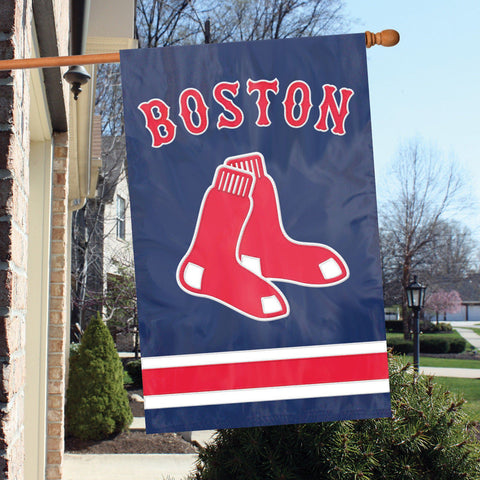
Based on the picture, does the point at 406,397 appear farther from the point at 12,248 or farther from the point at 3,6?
the point at 3,6

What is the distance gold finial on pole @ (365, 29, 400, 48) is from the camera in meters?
1.99

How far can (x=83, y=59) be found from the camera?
6.09 feet

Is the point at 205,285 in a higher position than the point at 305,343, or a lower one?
higher

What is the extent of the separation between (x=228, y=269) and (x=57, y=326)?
8.72ft

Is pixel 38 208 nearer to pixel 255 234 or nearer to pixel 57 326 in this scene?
pixel 57 326

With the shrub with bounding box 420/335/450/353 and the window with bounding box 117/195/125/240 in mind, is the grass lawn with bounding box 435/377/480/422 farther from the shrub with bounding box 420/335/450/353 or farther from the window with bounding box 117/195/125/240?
the window with bounding box 117/195/125/240

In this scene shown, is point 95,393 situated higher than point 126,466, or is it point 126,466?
point 95,393

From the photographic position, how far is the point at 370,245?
201 cm

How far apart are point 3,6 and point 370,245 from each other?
137 cm

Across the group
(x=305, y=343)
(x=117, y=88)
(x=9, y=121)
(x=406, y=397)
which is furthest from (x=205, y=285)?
(x=117, y=88)

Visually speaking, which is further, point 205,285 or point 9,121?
point 205,285

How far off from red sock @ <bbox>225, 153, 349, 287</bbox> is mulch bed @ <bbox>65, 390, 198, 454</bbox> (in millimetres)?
5809

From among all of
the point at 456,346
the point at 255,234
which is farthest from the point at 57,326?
the point at 456,346

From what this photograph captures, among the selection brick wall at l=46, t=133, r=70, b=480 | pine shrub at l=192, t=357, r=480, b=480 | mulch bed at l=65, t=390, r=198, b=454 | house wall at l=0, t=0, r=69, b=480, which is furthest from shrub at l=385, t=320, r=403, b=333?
pine shrub at l=192, t=357, r=480, b=480
